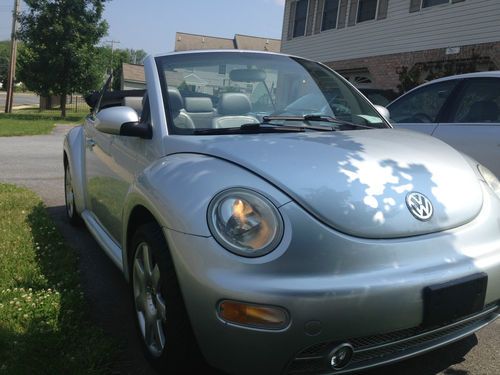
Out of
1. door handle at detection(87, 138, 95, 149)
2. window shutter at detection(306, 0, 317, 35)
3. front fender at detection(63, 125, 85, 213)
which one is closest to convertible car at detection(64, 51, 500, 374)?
door handle at detection(87, 138, 95, 149)

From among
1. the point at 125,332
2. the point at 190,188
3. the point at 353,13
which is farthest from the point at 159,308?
the point at 353,13

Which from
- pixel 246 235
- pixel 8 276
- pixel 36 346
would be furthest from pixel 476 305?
pixel 8 276

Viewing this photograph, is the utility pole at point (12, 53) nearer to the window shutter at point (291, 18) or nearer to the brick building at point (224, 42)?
the window shutter at point (291, 18)

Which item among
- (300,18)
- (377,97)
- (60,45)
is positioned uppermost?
(300,18)

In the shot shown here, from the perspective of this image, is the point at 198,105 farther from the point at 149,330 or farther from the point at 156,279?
the point at 149,330

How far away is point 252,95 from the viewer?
335 centimetres

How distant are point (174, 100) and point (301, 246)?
1.45 metres

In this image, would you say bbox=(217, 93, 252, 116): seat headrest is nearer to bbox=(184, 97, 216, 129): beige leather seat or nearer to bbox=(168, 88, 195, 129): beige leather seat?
bbox=(184, 97, 216, 129): beige leather seat

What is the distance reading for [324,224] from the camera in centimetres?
207

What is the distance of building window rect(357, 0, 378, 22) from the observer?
16.0 metres

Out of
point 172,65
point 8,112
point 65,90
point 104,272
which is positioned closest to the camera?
point 172,65

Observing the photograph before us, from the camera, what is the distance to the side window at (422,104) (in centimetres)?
513

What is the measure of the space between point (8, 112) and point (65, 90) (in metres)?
6.15

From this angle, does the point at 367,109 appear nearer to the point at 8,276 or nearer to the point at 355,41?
the point at 8,276
